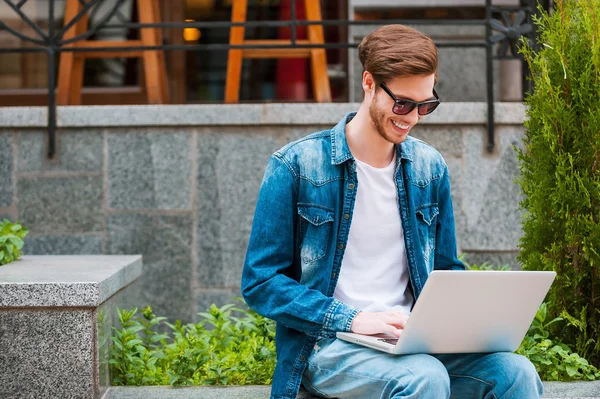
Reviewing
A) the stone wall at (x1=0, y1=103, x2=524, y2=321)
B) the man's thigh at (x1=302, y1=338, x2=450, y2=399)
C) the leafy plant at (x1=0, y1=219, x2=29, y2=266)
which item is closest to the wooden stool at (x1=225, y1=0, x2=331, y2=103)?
the stone wall at (x1=0, y1=103, x2=524, y2=321)

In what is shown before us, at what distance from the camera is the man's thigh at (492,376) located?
2600mm

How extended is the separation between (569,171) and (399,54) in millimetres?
1321

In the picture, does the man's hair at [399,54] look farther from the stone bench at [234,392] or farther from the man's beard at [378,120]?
the stone bench at [234,392]

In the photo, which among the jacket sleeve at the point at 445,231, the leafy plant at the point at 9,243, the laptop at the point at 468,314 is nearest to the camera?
the laptop at the point at 468,314

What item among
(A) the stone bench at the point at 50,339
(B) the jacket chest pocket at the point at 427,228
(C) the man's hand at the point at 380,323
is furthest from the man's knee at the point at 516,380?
(A) the stone bench at the point at 50,339

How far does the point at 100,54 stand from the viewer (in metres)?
5.72

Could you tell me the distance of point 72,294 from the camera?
3293 mm

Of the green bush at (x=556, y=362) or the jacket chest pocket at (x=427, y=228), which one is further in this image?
the green bush at (x=556, y=362)

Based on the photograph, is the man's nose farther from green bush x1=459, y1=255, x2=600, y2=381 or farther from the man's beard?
green bush x1=459, y1=255, x2=600, y2=381

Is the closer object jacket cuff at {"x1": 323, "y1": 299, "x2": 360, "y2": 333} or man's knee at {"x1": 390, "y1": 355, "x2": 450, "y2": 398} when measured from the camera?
man's knee at {"x1": 390, "y1": 355, "x2": 450, "y2": 398}

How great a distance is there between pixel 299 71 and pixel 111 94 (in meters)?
1.72

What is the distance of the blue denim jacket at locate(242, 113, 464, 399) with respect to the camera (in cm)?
270

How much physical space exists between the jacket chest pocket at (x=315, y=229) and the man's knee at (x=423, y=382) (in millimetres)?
519

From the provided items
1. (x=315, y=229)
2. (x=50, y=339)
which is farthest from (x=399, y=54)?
(x=50, y=339)
